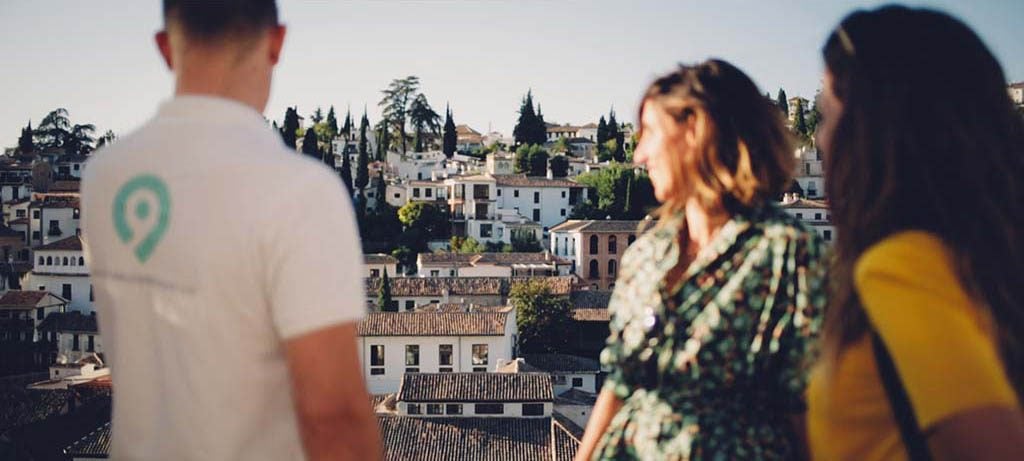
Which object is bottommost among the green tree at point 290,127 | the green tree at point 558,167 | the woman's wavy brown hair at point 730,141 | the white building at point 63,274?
the white building at point 63,274

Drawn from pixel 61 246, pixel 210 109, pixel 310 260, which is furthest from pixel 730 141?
pixel 61 246

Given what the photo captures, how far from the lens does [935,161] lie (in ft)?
4.52

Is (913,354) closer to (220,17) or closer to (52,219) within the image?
(220,17)

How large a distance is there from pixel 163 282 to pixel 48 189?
54902mm

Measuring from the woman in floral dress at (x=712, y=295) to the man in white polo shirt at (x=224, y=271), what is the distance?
0.69 metres

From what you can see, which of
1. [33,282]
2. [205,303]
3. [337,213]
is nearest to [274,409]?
[205,303]

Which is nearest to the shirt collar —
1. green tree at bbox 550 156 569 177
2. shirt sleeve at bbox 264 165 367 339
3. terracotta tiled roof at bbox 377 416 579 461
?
shirt sleeve at bbox 264 165 367 339

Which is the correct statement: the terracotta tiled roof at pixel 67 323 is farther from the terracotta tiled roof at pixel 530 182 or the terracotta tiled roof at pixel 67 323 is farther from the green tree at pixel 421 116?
the green tree at pixel 421 116

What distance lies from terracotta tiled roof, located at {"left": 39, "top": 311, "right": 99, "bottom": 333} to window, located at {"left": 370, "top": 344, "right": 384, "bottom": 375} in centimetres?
1414

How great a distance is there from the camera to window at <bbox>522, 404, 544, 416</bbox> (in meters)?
20.3

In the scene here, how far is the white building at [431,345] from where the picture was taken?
26859 mm

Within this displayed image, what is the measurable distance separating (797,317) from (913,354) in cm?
59

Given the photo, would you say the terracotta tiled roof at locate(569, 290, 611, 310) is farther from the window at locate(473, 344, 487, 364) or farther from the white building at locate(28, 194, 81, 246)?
the white building at locate(28, 194, 81, 246)

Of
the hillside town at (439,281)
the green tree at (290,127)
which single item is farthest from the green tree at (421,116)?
the green tree at (290,127)
